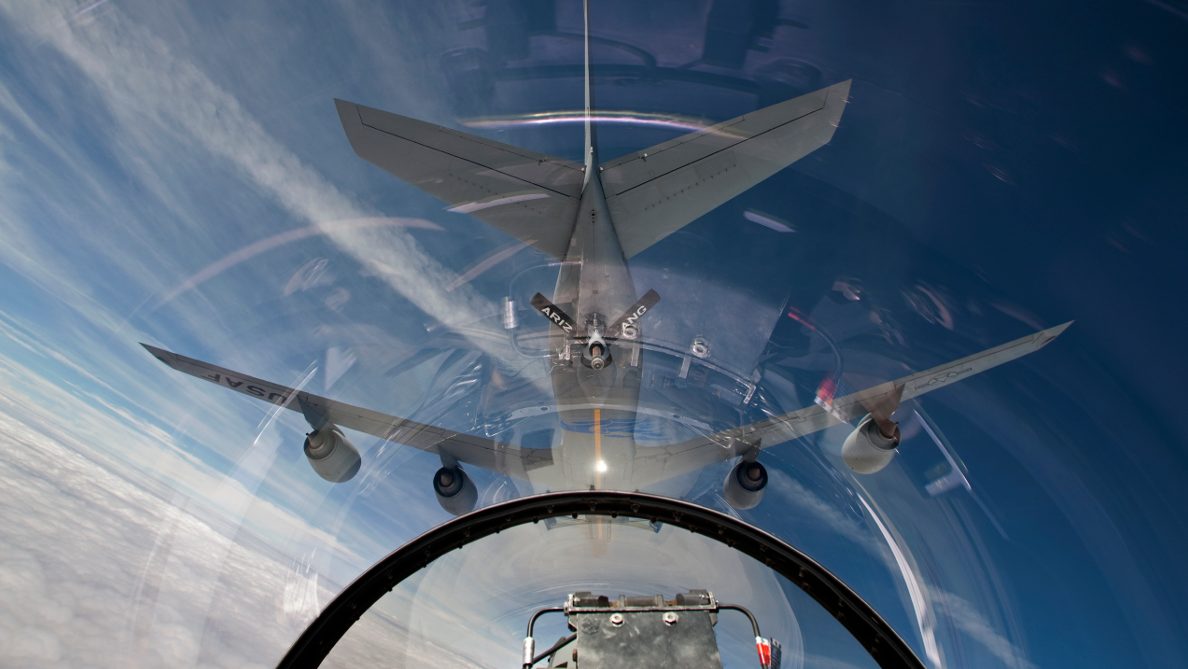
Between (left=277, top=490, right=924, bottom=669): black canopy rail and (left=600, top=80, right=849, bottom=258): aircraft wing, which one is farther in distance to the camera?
(left=600, top=80, right=849, bottom=258): aircraft wing

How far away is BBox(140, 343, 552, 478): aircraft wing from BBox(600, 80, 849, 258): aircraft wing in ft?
17.6

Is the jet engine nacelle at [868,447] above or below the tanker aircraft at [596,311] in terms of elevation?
below

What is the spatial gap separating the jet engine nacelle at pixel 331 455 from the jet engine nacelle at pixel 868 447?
5.32 meters

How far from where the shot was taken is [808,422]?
20.9 ft

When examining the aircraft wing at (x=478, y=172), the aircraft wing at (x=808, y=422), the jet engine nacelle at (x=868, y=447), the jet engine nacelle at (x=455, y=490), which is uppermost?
the aircraft wing at (x=478, y=172)

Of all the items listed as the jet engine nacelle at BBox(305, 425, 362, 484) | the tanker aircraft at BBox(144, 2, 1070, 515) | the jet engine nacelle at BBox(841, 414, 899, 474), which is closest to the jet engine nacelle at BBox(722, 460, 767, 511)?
the tanker aircraft at BBox(144, 2, 1070, 515)

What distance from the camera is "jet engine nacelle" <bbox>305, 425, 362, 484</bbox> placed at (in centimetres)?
502

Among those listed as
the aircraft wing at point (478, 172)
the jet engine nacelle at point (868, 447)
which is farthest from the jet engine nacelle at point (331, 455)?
the jet engine nacelle at point (868, 447)

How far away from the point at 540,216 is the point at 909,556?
7.62 meters

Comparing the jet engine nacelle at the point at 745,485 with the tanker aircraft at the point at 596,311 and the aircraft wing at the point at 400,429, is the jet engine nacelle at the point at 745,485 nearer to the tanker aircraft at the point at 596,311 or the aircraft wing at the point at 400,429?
the tanker aircraft at the point at 596,311

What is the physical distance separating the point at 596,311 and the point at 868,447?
14.0 ft

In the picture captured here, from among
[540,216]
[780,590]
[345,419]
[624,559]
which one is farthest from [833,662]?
[540,216]

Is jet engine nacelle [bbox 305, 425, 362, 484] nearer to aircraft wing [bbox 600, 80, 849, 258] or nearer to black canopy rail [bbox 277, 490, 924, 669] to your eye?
black canopy rail [bbox 277, 490, 924, 669]

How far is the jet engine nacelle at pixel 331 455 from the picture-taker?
502cm
